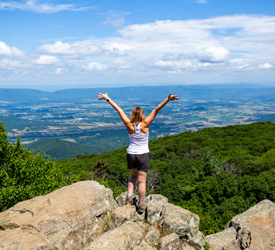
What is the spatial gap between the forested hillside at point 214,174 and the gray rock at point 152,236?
951cm

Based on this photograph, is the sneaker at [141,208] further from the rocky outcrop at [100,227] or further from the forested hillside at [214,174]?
the forested hillside at [214,174]

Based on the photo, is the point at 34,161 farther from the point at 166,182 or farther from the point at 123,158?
the point at 123,158

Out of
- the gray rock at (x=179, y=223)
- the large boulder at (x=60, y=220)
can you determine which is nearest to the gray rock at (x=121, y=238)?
the large boulder at (x=60, y=220)

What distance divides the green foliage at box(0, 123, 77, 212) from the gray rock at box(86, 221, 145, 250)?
10.3 metres

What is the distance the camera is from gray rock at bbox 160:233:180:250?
7457mm

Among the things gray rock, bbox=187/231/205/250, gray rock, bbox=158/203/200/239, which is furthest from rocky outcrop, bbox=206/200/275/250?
gray rock, bbox=158/203/200/239

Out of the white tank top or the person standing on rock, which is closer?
the person standing on rock

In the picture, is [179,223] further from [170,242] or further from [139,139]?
[139,139]

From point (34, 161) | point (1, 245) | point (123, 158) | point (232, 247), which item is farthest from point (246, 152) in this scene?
point (1, 245)

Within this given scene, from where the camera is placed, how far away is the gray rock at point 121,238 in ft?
22.5

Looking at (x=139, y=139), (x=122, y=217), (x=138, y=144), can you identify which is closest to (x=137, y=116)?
(x=139, y=139)

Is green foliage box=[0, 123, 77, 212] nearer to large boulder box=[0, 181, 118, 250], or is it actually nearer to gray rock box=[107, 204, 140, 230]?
large boulder box=[0, 181, 118, 250]

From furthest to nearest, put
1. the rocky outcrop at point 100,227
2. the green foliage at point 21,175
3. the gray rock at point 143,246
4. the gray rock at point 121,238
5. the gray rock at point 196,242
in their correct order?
1. the green foliage at point 21,175
2. the gray rock at point 196,242
3. the gray rock at point 143,246
4. the rocky outcrop at point 100,227
5. the gray rock at point 121,238

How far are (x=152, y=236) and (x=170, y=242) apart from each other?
69cm
